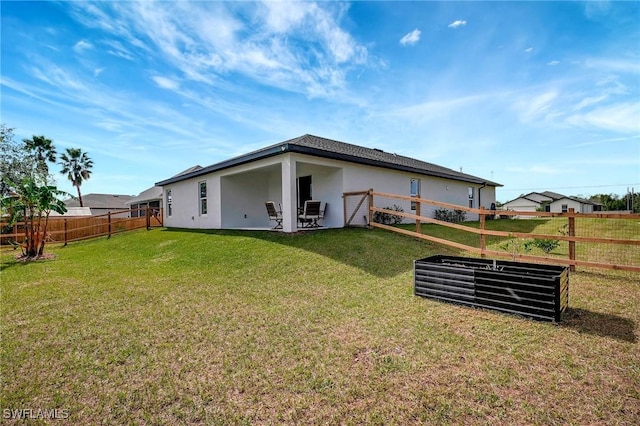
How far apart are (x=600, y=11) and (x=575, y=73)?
2280 millimetres

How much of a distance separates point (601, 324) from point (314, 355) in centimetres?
335

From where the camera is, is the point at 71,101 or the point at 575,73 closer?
the point at 575,73

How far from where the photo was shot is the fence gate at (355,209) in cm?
1110

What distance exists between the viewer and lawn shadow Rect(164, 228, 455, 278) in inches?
263

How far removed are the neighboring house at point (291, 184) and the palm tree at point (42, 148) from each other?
1787 centimetres

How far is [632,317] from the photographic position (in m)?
3.78

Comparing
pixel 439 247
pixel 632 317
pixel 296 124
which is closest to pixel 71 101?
pixel 296 124

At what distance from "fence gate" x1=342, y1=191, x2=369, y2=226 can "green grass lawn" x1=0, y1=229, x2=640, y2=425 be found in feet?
17.1

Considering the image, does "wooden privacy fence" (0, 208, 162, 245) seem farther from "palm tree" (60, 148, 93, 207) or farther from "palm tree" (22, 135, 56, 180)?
"palm tree" (60, 148, 93, 207)

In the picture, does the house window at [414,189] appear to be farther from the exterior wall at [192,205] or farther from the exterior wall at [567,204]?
the exterior wall at [567,204]

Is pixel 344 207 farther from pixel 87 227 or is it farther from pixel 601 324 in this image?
pixel 87 227

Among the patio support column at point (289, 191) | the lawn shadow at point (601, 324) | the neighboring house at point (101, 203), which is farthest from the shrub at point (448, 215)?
the neighboring house at point (101, 203)

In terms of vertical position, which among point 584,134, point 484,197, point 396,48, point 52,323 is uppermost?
point 396,48

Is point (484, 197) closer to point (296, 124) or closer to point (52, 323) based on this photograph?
point (296, 124)
